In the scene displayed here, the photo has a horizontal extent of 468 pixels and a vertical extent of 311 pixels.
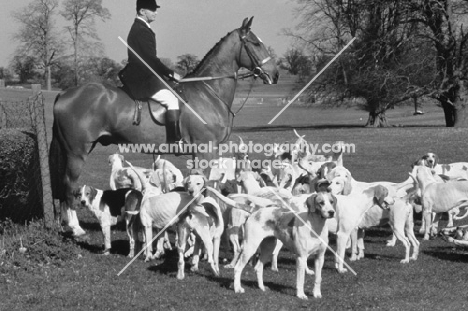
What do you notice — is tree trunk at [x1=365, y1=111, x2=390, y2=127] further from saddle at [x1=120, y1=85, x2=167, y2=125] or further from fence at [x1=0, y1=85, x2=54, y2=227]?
saddle at [x1=120, y1=85, x2=167, y2=125]

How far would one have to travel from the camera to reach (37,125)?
10062mm

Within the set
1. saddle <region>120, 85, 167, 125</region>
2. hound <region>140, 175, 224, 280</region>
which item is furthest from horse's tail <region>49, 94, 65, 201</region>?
hound <region>140, 175, 224, 280</region>

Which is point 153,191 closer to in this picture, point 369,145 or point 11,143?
point 11,143

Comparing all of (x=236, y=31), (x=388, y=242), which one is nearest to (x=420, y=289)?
(x=388, y=242)

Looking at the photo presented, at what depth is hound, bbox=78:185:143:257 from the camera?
9039 mm

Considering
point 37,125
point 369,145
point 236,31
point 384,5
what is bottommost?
point 369,145

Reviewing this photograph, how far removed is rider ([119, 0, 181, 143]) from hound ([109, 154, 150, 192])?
2.64 feet

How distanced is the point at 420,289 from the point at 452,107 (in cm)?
3311

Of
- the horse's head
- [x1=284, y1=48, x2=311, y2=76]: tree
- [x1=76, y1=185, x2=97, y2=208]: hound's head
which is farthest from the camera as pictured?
[x1=284, y1=48, x2=311, y2=76]: tree

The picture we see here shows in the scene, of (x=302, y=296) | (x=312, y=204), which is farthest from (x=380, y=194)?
(x=302, y=296)

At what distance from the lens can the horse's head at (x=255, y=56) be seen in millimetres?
10602

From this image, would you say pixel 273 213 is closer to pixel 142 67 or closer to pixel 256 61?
pixel 142 67

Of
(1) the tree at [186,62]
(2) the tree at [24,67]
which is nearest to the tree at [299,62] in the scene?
(2) the tree at [24,67]

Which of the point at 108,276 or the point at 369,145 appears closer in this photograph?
the point at 108,276
